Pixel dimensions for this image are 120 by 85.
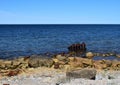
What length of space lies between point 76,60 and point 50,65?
3.31 metres

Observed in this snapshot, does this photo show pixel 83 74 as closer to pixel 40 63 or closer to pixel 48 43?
pixel 40 63

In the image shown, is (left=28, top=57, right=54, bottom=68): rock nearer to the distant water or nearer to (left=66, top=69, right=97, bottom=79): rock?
(left=66, top=69, right=97, bottom=79): rock

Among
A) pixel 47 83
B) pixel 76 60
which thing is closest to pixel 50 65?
pixel 76 60

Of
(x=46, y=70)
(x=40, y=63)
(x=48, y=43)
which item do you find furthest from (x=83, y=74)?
(x=48, y=43)

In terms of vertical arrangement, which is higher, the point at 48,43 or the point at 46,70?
the point at 46,70

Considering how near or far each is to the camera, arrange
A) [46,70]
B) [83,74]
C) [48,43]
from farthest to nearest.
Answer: [48,43] < [46,70] < [83,74]

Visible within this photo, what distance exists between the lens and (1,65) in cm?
2692

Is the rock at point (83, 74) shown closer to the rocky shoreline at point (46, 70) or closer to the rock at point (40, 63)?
the rocky shoreline at point (46, 70)

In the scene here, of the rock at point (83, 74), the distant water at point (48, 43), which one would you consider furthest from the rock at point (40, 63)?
the distant water at point (48, 43)

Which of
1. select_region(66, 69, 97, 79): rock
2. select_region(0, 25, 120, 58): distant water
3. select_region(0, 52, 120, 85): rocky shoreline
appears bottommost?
select_region(0, 25, 120, 58): distant water

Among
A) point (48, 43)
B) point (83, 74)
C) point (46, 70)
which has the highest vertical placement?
point (83, 74)

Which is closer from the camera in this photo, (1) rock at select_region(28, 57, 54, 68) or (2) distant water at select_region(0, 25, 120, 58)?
(1) rock at select_region(28, 57, 54, 68)

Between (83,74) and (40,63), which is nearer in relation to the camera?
(83,74)

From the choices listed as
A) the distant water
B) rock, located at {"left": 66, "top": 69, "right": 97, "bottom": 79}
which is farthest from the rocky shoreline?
the distant water
